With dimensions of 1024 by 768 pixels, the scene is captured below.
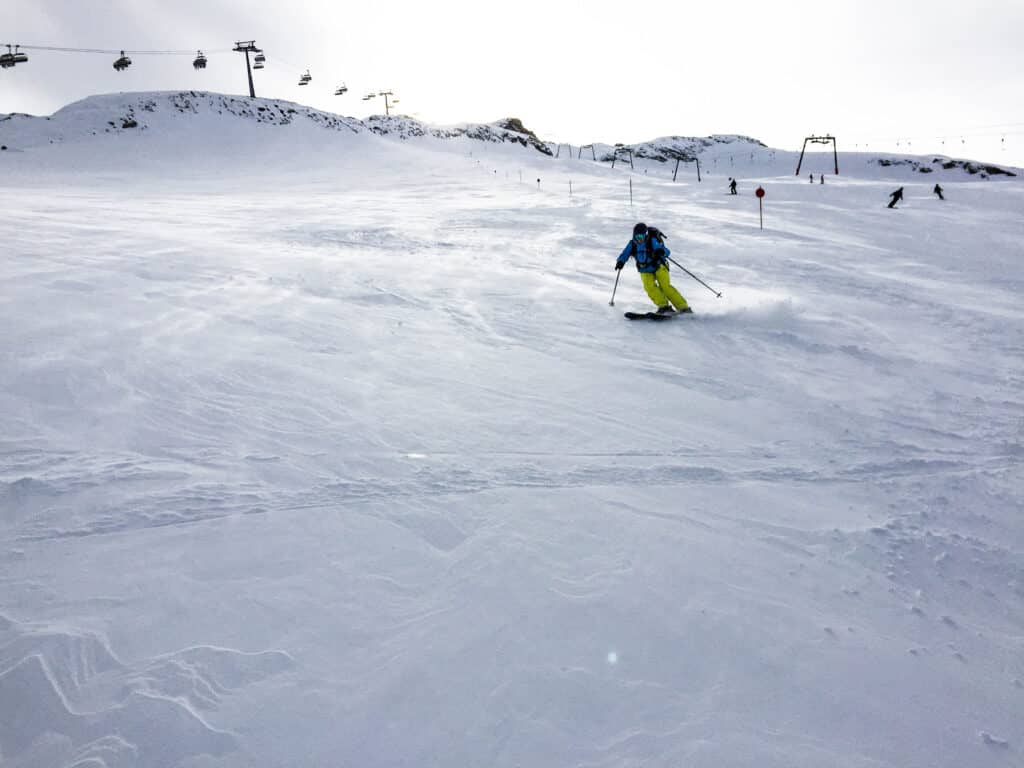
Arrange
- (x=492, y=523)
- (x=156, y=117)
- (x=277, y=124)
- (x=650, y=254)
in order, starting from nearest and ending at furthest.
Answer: (x=492, y=523) → (x=650, y=254) → (x=156, y=117) → (x=277, y=124)

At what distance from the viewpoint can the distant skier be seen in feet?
28.3

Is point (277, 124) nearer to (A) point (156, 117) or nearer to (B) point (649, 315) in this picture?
(A) point (156, 117)

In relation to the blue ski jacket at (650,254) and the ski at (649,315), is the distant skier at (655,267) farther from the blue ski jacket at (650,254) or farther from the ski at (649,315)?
the ski at (649,315)

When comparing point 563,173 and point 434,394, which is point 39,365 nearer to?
point 434,394

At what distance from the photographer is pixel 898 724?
2.49 metres

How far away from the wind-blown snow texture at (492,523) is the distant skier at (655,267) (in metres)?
0.47

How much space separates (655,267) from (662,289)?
0.36 m

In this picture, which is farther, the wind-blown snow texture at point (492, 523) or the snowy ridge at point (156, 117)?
the snowy ridge at point (156, 117)

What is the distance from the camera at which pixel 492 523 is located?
142 inches

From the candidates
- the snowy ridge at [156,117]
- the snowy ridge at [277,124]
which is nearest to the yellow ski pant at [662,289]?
the snowy ridge at [277,124]

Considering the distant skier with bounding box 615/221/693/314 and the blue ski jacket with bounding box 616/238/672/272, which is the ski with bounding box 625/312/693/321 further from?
the blue ski jacket with bounding box 616/238/672/272

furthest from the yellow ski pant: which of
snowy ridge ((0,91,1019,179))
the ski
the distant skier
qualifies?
snowy ridge ((0,91,1019,179))

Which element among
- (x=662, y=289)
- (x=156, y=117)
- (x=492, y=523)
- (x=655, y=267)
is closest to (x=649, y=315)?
(x=662, y=289)

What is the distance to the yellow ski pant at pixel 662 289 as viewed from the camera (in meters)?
8.66
